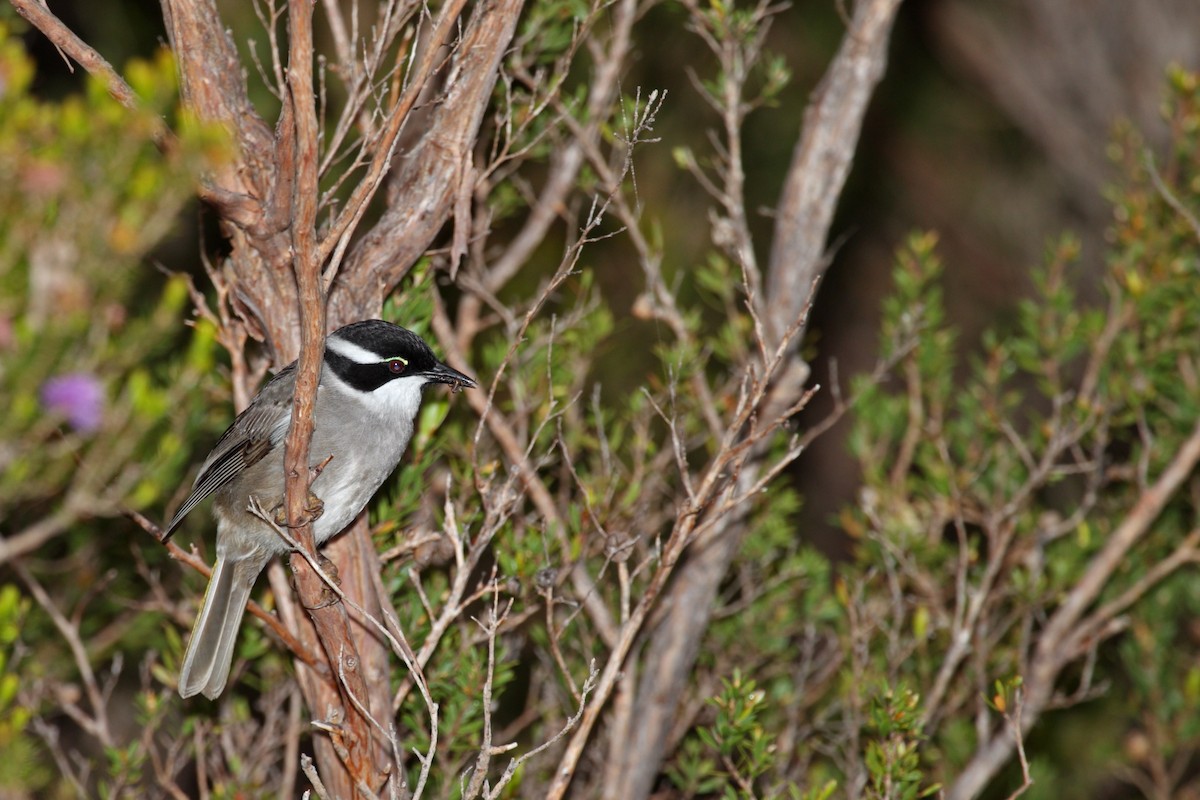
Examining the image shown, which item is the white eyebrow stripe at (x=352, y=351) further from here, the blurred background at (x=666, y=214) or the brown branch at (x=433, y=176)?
the blurred background at (x=666, y=214)

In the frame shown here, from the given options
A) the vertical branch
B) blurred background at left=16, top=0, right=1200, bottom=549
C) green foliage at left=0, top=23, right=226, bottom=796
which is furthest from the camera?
blurred background at left=16, top=0, right=1200, bottom=549

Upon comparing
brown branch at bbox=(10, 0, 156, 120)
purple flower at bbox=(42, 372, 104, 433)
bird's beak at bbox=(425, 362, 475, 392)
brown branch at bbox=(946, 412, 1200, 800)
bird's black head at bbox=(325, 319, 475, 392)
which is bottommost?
brown branch at bbox=(946, 412, 1200, 800)

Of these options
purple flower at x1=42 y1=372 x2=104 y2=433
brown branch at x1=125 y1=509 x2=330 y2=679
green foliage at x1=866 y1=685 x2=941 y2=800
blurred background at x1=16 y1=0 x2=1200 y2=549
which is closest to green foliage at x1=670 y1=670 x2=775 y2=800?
green foliage at x1=866 y1=685 x2=941 y2=800

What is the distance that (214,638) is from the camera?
425cm

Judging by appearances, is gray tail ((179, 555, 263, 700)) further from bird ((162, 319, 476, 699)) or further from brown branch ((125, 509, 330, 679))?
brown branch ((125, 509, 330, 679))

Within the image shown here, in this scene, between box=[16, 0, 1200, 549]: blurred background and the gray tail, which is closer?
the gray tail

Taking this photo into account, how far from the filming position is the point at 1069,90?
806 cm

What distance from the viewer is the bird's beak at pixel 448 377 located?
165 inches

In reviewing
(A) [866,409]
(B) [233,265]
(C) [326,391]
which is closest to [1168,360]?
(A) [866,409]

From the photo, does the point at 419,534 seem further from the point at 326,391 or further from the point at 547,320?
the point at 547,320

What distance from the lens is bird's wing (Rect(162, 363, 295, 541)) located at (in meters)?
4.25

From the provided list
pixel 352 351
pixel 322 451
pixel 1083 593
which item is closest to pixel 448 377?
pixel 352 351

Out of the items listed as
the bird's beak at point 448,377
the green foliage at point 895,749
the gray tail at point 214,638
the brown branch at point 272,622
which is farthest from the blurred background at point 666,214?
the green foliage at point 895,749

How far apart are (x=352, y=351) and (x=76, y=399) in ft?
6.93
